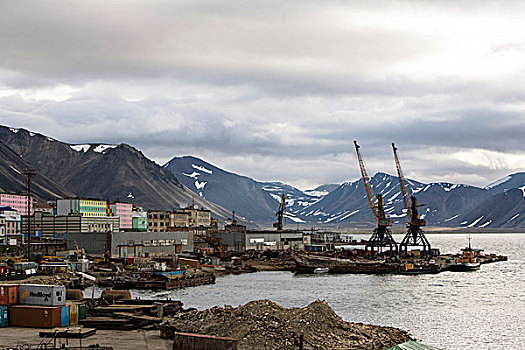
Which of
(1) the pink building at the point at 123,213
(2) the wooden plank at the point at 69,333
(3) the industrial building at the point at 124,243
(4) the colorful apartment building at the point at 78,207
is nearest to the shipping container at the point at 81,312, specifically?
(2) the wooden plank at the point at 69,333

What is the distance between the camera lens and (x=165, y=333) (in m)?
45.3

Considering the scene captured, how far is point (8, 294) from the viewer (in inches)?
1886

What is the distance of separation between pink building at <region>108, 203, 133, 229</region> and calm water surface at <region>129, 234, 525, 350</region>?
72240 mm

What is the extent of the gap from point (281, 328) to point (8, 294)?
809 inches

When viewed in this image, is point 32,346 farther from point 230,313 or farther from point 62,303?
point 230,313

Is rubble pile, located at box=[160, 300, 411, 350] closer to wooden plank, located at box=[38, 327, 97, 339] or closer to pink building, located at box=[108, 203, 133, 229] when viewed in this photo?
wooden plank, located at box=[38, 327, 97, 339]

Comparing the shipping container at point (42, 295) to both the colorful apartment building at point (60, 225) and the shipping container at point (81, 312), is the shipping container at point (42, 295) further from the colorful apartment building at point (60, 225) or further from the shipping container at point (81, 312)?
the colorful apartment building at point (60, 225)

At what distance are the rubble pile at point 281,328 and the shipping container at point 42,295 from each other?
26.0 ft

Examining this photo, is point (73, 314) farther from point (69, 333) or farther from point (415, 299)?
point (415, 299)

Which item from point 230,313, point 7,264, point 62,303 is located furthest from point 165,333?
point 7,264

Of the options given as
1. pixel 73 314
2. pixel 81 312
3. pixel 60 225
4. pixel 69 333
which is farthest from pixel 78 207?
pixel 69 333

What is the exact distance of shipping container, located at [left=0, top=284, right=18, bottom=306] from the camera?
47906 millimetres

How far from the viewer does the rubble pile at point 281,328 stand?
40.9m

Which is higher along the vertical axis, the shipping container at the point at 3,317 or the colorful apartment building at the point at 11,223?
the colorful apartment building at the point at 11,223
